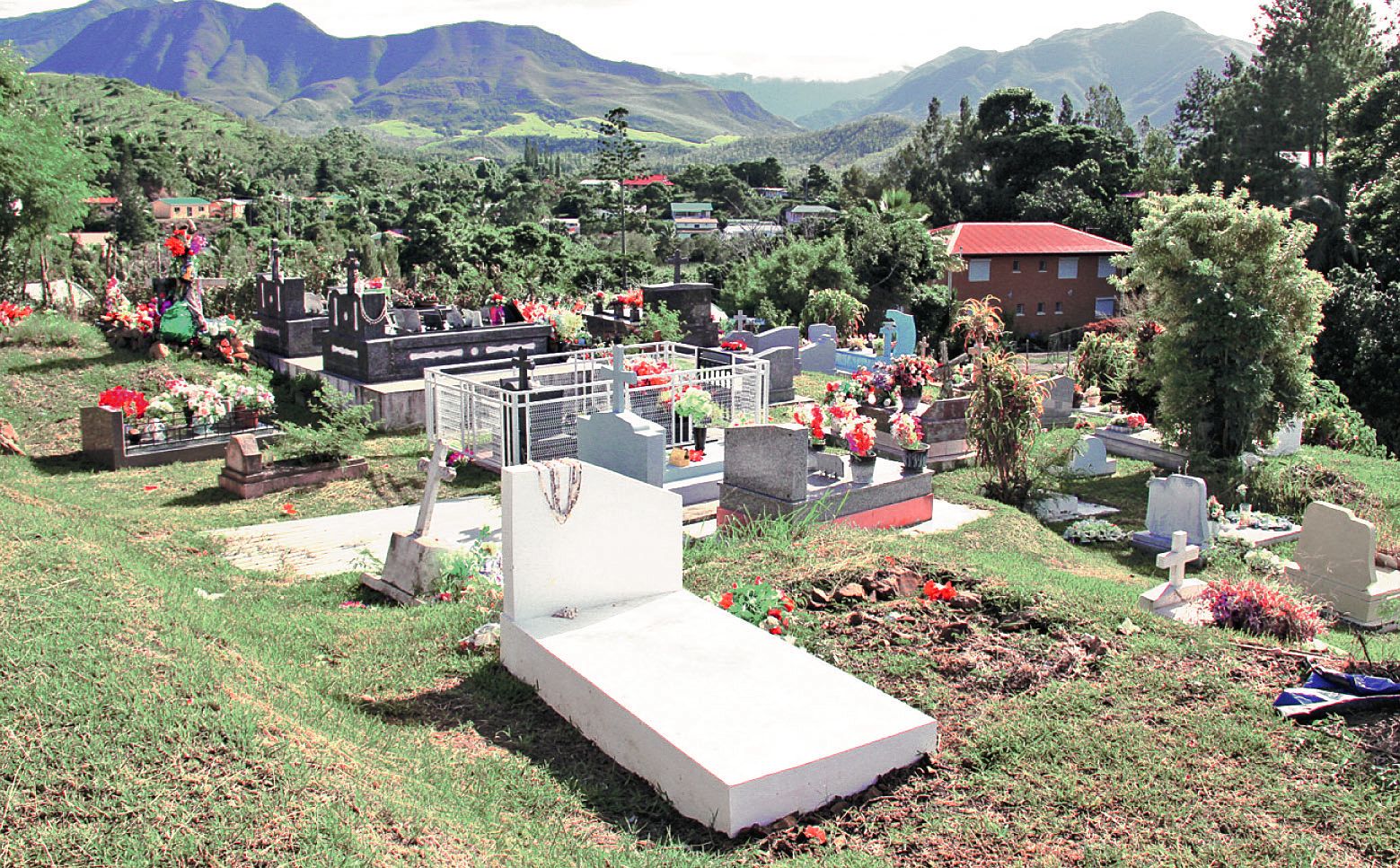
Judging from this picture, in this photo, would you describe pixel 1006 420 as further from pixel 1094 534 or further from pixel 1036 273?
pixel 1036 273

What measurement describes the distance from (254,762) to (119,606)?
1845mm

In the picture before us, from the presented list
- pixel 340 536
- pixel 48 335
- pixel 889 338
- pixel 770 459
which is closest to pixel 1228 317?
pixel 770 459

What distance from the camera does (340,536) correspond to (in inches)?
405

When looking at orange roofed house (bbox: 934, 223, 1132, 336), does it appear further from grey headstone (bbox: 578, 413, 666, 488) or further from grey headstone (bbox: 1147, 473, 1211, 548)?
grey headstone (bbox: 578, 413, 666, 488)

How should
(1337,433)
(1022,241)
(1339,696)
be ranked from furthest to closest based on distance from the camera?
(1022,241), (1337,433), (1339,696)

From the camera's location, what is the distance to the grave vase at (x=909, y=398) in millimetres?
15398

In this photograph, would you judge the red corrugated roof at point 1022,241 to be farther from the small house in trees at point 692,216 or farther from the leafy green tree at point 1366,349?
the small house in trees at point 692,216

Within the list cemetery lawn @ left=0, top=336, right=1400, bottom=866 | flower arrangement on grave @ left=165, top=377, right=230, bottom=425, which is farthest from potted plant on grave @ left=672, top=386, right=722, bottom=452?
flower arrangement on grave @ left=165, top=377, right=230, bottom=425

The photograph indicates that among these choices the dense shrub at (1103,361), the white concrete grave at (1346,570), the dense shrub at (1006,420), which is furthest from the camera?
the dense shrub at (1103,361)

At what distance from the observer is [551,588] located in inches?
245

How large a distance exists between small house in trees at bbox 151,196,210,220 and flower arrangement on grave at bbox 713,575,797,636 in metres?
97.6

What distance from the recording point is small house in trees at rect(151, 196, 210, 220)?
93.9 m

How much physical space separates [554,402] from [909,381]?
541 cm

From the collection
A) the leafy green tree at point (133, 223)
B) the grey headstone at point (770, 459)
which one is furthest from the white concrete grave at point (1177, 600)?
the leafy green tree at point (133, 223)
